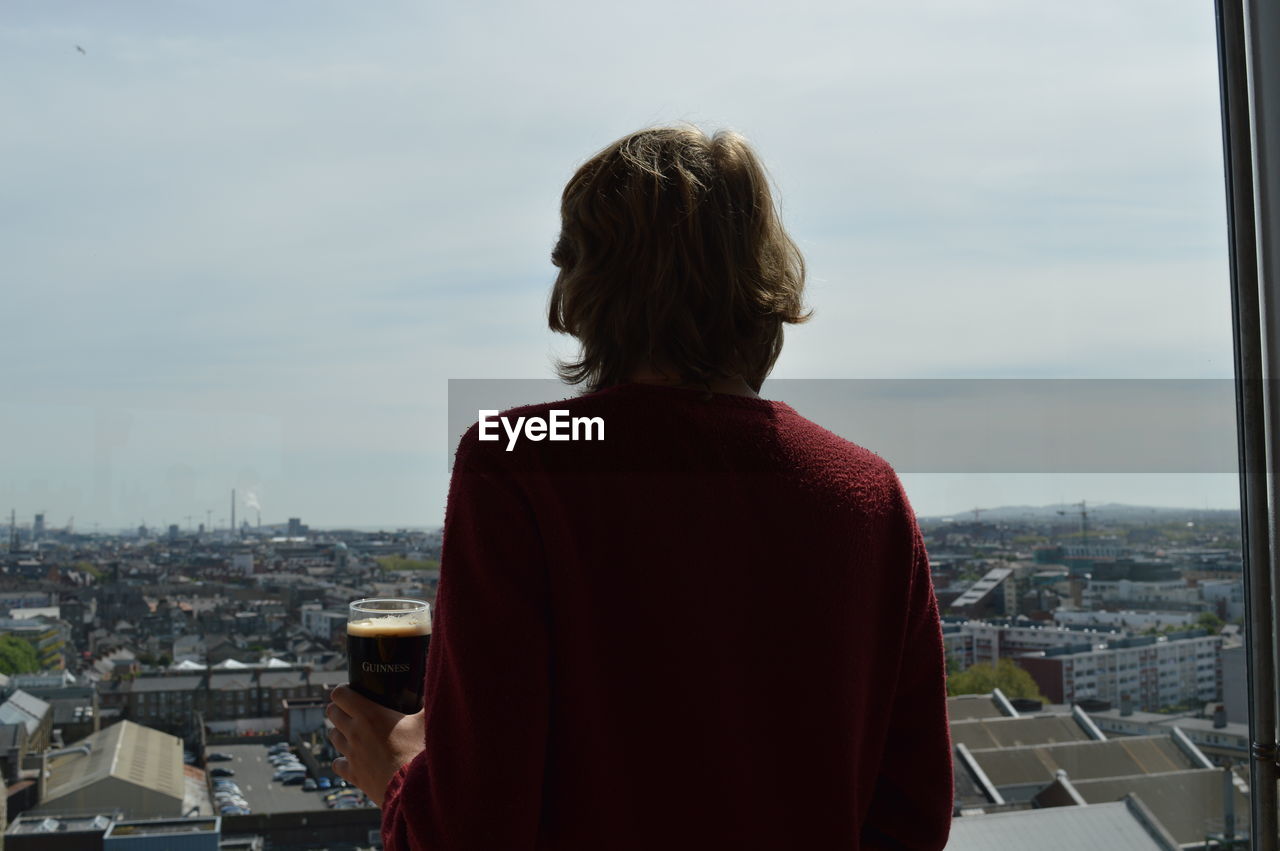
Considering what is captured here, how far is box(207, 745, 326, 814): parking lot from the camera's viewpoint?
1759 mm

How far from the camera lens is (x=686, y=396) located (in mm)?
887

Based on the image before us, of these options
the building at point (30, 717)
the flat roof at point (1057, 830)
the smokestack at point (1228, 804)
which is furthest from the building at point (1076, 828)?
the building at point (30, 717)

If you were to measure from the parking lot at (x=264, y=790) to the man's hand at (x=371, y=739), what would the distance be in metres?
0.86

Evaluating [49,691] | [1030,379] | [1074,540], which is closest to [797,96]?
[1030,379]

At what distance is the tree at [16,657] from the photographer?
5.57 feet

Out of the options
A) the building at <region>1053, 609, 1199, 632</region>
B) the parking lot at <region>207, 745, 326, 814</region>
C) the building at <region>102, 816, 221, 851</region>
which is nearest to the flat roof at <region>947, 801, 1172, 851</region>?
the building at <region>1053, 609, 1199, 632</region>

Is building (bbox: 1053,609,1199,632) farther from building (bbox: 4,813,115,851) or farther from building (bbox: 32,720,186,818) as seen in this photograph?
building (bbox: 4,813,115,851)

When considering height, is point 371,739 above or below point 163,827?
above

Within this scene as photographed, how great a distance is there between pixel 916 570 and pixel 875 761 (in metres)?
0.18

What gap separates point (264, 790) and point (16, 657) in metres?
0.45

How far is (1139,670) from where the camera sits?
2164 millimetres

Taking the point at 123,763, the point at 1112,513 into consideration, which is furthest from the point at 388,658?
the point at 1112,513

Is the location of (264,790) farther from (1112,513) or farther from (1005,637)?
(1112,513)

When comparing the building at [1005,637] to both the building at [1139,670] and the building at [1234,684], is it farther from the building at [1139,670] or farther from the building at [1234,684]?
the building at [1234,684]
